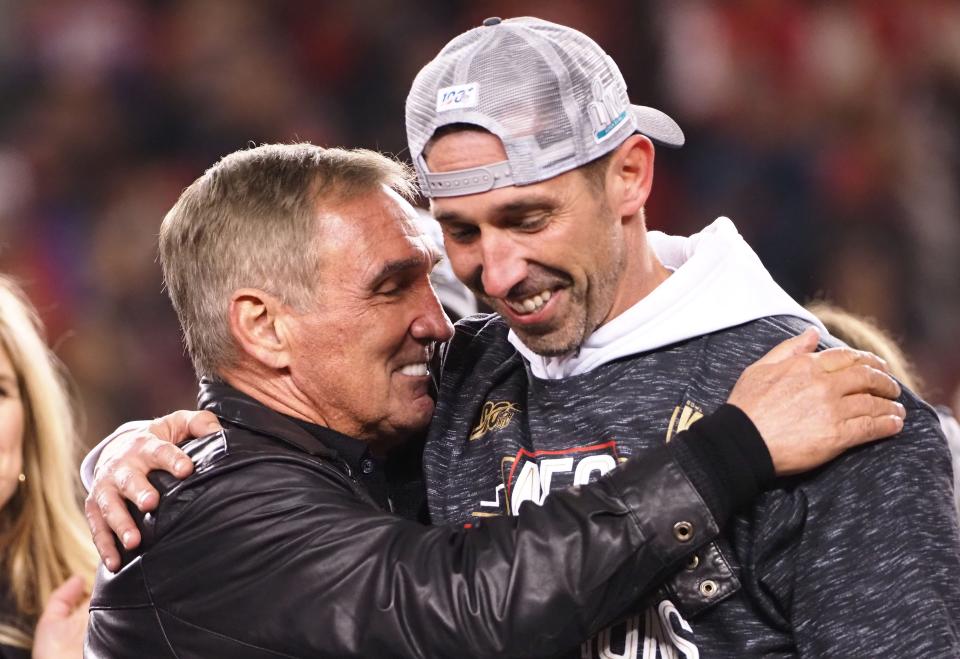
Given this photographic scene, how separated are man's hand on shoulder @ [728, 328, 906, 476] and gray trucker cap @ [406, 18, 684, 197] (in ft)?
1.42

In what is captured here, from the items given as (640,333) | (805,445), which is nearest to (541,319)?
(640,333)

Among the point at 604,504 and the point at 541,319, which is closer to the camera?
the point at 604,504

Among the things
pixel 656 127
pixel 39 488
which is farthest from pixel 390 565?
pixel 39 488

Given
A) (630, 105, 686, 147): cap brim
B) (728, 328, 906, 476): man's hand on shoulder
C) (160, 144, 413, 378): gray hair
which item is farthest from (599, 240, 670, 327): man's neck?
(160, 144, 413, 378): gray hair

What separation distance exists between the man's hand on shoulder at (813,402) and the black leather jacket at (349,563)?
0.49ft

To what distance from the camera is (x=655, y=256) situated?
223 centimetres

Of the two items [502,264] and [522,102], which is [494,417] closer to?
[502,264]

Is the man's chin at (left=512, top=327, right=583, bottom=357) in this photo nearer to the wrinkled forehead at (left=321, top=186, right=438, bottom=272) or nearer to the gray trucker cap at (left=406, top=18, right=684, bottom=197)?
the gray trucker cap at (left=406, top=18, right=684, bottom=197)

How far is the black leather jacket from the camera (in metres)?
1.88

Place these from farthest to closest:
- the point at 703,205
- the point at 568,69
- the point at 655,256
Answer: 1. the point at 703,205
2. the point at 655,256
3. the point at 568,69

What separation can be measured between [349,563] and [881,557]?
797 mm

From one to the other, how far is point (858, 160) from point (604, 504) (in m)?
4.03

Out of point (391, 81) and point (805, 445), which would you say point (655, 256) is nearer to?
point (805, 445)

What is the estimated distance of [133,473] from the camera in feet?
7.32
